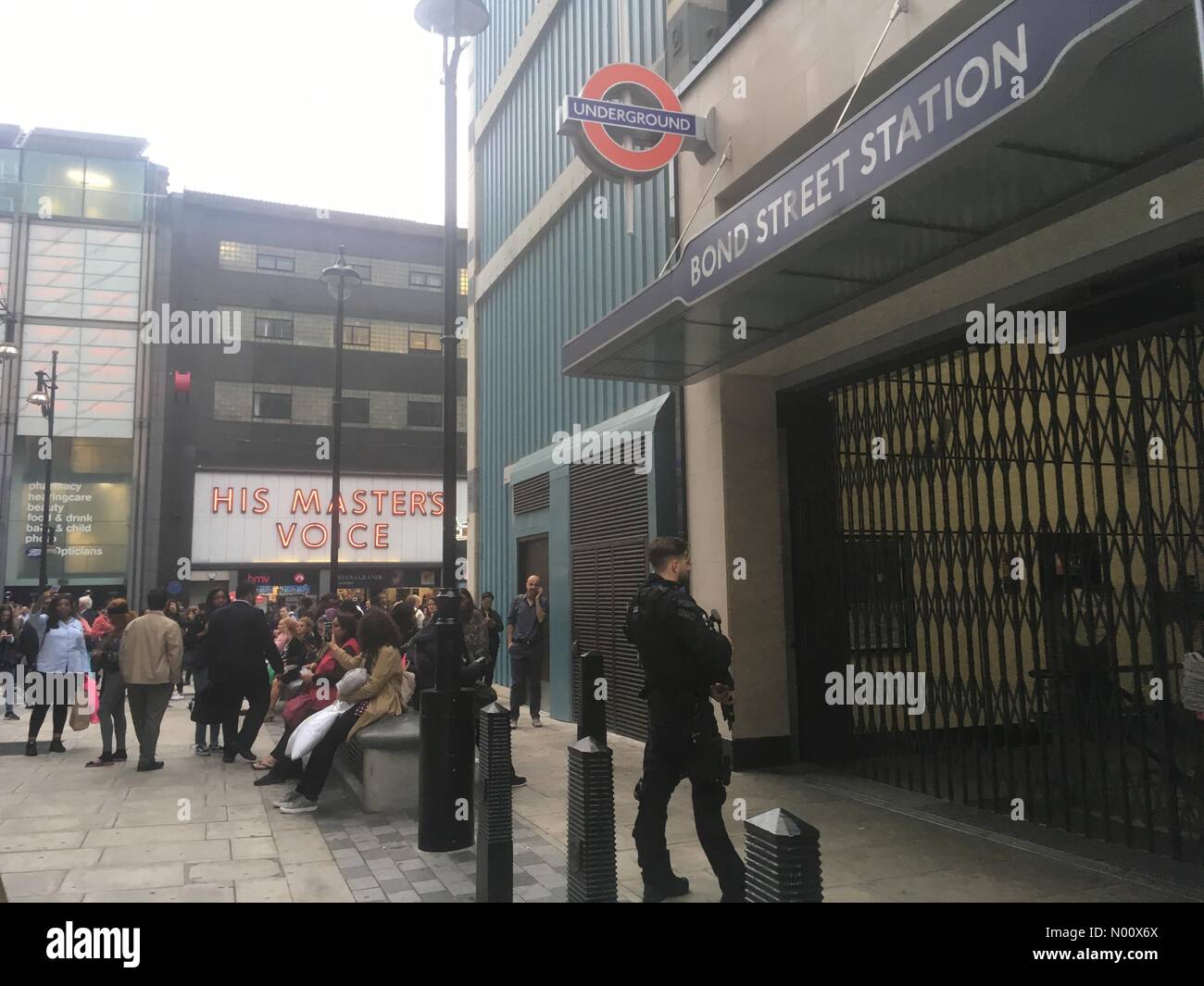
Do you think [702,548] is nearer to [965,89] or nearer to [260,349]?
[965,89]

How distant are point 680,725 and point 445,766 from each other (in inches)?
78.6

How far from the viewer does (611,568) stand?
11.0 m

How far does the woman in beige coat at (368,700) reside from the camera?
7336 mm

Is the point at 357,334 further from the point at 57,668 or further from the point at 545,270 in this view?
the point at 57,668

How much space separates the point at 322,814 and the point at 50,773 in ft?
12.6

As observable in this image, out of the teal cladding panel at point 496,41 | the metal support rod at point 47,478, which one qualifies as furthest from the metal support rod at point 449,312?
the metal support rod at point 47,478

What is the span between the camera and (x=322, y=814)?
7199 millimetres

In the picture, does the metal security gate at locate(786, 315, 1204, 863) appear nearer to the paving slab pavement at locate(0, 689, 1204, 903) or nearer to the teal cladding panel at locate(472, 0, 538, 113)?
the paving slab pavement at locate(0, 689, 1204, 903)

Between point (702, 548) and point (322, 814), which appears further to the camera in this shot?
point (702, 548)

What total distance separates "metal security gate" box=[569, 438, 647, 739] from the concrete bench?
3333 mm

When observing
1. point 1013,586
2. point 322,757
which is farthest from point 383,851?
point 1013,586

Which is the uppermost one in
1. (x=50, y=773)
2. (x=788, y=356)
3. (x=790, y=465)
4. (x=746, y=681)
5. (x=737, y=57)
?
(x=737, y=57)

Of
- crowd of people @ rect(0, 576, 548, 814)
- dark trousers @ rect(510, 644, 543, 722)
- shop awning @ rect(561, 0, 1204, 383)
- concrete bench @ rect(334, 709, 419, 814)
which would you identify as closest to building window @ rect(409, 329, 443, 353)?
crowd of people @ rect(0, 576, 548, 814)
